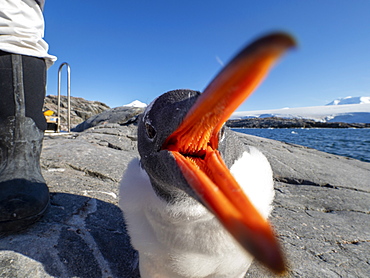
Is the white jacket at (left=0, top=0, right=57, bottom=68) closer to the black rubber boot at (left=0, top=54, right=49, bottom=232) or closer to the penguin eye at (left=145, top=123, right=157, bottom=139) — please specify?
the black rubber boot at (left=0, top=54, right=49, bottom=232)

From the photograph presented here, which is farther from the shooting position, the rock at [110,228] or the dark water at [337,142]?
the dark water at [337,142]

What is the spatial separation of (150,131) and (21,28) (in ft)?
4.35

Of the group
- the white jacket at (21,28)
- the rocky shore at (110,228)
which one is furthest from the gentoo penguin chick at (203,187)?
the white jacket at (21,28)

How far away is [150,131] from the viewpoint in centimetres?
110

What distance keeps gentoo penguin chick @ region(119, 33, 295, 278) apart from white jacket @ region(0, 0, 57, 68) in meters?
1.13

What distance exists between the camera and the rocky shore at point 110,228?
1.35 metres

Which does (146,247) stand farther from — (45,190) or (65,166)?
(65,166)

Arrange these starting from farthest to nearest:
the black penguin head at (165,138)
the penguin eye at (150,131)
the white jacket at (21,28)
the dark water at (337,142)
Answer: the dark water at (337,142) → the white jacket at (21,28) → the penguin eye at (150,131) → the black penguin head at (165,138)

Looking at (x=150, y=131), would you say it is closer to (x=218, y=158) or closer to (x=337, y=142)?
(x=218, y=158)

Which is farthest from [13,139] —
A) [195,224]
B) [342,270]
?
[342,270]

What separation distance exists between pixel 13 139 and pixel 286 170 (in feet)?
12.4

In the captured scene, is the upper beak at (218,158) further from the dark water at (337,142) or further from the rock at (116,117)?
the dark water at (337,142)

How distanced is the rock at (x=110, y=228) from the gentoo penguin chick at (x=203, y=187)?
16 centimetres

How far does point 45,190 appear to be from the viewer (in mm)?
1595
